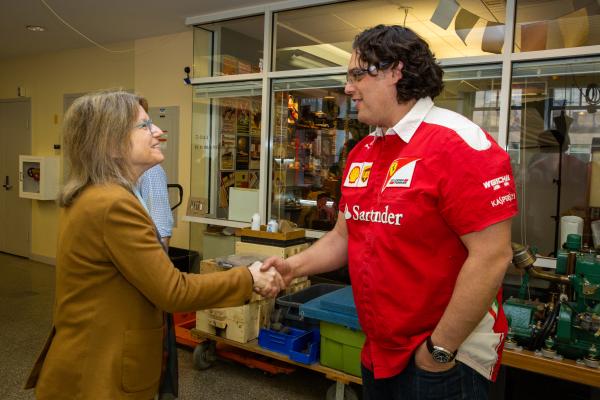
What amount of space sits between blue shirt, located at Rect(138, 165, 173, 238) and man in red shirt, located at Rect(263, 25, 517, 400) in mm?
2232

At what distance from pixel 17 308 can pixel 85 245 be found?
13.5 ft

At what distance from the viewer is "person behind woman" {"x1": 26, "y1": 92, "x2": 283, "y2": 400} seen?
1.32 m

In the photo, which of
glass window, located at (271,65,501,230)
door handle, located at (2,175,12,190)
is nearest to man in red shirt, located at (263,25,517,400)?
glass window, located at (271,65,501,230)

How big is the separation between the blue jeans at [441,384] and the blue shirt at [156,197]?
2449mm

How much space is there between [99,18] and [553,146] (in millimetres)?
4182

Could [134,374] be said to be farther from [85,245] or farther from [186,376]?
[186,376]

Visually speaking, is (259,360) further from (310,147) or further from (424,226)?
(424,226)

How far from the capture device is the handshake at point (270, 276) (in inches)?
66.5

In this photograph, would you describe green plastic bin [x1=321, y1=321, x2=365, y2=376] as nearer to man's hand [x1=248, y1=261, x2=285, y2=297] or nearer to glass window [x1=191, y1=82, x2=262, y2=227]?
man's hand [x1=248, y1=261, x2=285, y2=297]

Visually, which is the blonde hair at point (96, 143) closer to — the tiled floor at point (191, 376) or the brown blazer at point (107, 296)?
the brown blazer at point (107, 296)

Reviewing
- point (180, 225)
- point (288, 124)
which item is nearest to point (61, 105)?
point (180, 225)

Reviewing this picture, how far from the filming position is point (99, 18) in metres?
4.72

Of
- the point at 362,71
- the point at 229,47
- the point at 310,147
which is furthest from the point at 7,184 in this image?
the point at 362,71

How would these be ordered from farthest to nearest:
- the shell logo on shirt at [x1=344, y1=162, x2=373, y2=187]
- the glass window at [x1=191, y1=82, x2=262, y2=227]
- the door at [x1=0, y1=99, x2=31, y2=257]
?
the door at [x1=0, y1=99, x2=31, y2=257] → the glass window at [x1=191, y1=82, x2=262, y2=227] → the shell logo on shirt at [x1=344, y1=162, x2=373, y2=187]
